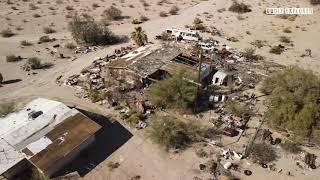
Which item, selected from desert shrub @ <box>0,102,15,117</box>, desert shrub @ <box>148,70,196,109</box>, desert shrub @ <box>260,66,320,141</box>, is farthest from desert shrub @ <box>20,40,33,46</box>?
desert shrub @ <box>260,66,320,141</box>

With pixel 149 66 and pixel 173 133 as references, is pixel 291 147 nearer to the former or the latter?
pixel 173 133

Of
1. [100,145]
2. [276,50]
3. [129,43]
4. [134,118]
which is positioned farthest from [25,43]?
[276,50]

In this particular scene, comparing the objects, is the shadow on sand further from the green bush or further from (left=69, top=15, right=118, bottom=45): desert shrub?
the green bush

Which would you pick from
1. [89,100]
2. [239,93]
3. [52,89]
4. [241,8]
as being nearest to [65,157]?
[89,100]

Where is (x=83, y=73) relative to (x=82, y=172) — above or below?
above

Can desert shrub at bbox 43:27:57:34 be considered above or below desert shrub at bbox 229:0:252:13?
below

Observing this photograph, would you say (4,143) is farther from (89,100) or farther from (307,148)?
(307,148)
